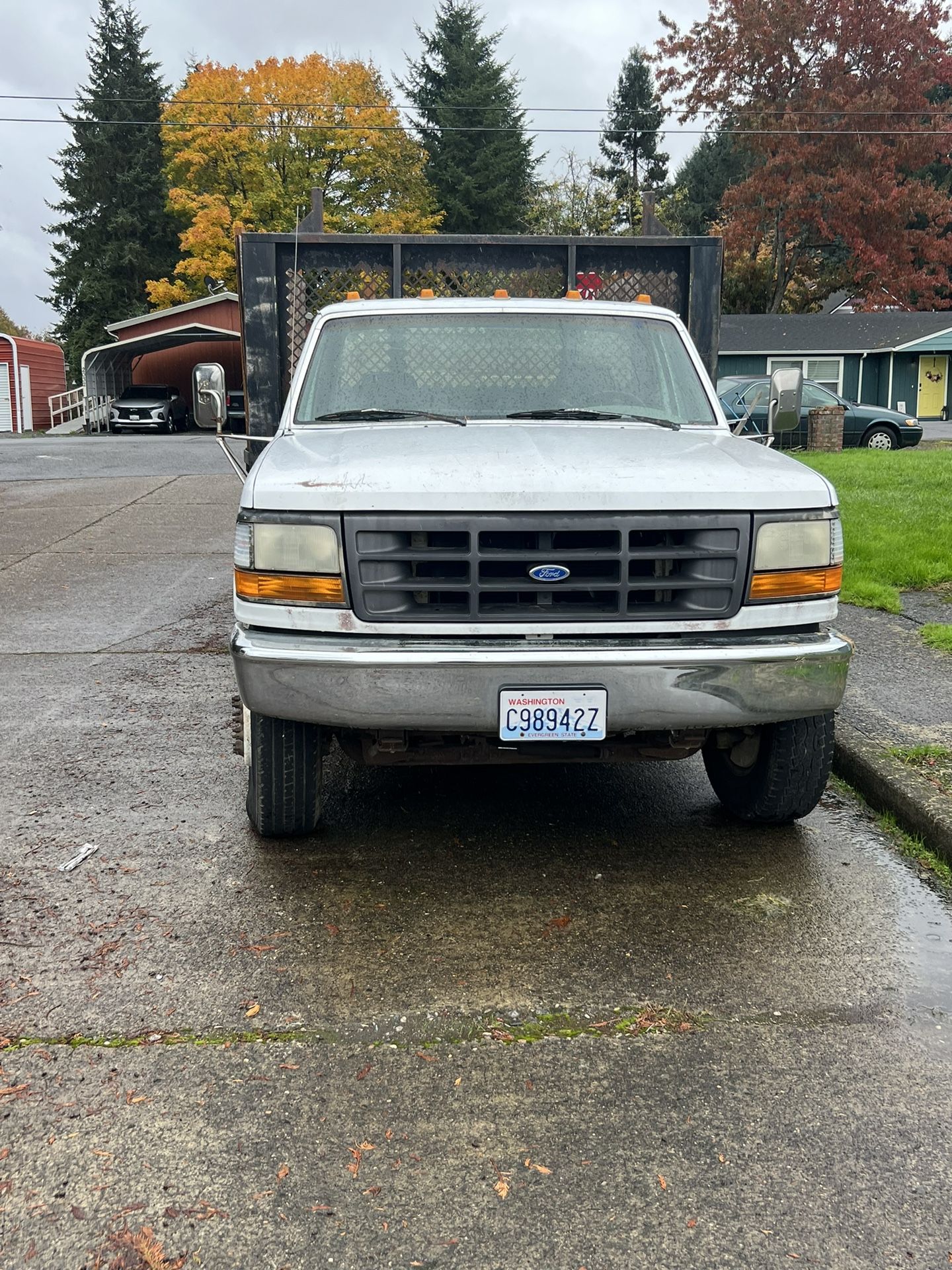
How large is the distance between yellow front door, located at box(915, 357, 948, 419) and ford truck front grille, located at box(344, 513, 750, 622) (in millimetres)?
37739

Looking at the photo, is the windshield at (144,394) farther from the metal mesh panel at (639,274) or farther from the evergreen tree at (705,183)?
the metal mesh panel at (639,274)

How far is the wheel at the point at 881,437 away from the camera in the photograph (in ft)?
78.5

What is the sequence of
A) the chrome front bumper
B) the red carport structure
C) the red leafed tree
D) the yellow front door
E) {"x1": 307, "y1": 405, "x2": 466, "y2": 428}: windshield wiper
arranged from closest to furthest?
the chrome front bumper
{"x1": 307, "y1": 405, "x2": 466, "y2": 428}: windshield wiper
the yellow front door
the red carport structure
the red leafed tree

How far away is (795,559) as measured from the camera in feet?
12.1

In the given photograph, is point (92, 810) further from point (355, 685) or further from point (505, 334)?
point (505, 334)

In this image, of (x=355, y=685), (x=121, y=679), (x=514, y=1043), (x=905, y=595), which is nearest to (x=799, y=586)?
(x=355, y=685)

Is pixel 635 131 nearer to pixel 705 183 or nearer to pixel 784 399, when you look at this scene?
pixel 705 183

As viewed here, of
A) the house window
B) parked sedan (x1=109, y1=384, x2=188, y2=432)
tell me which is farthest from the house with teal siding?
parked sedan (x1=109, y1=384, x2=188, y2=432)

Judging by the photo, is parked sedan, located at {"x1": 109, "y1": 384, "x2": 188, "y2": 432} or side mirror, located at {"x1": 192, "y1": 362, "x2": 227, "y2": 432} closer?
side mirror, located at {"x1": 192, "y1": 362, "x2": 227, "y2": 432}

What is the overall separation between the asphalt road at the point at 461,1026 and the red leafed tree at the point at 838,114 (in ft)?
148

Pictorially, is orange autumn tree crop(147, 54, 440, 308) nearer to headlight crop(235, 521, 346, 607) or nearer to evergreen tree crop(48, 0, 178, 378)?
evergreen tree crop(48, 0, 178, 378)

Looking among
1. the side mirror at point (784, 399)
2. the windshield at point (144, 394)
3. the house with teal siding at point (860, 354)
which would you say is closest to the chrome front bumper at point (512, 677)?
the side mirror at point (784, 399)

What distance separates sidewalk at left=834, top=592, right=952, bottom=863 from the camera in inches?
173

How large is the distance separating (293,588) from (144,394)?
36609mm
